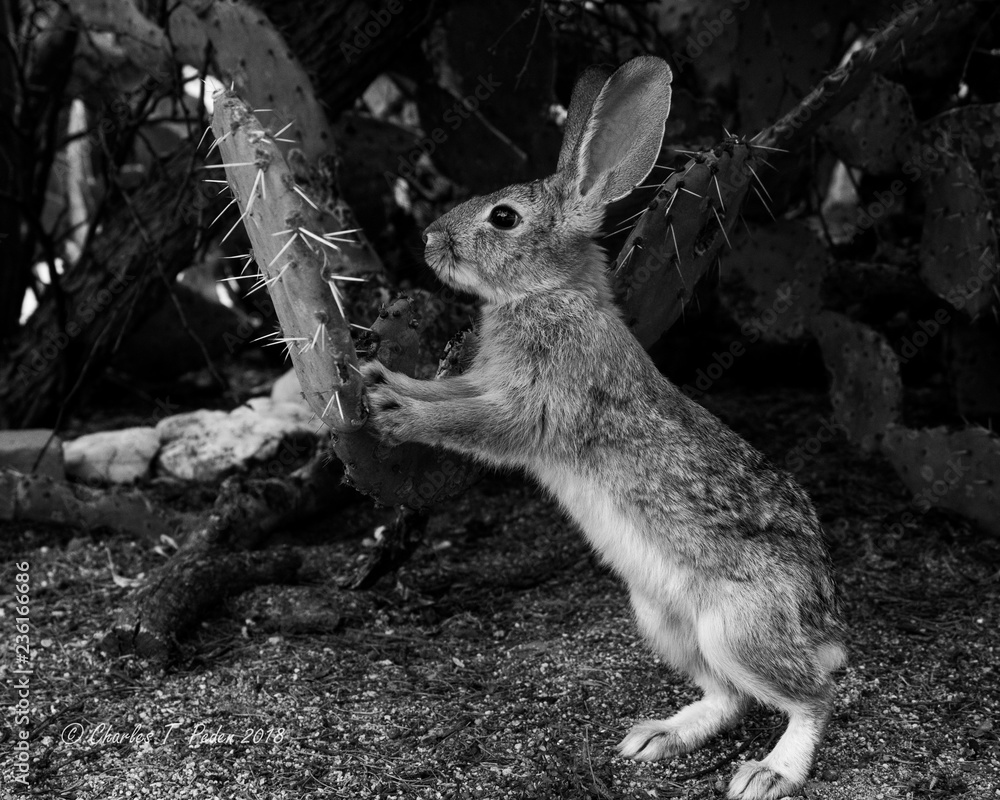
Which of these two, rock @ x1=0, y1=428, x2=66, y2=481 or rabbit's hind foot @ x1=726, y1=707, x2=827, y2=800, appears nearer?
rabbit's hind foot @ x1=726, y1=707, x2=827, y2=800

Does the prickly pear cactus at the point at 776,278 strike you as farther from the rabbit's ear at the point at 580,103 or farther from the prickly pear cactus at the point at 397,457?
the prickly pear cactus at the point at 397,457

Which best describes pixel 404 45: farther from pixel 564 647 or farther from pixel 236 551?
pixel 564 647

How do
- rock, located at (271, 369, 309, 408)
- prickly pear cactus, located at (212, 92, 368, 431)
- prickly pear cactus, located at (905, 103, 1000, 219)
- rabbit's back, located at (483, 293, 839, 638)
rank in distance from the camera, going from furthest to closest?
rock, located at (271, 369, 309, 408)
prickly pear cactus, located at (905, 103, 1000, 219)
rabbit's back, located at (483, 293, 839, 638)
prickly pear cactus, located at (212, 92, 368, 431)

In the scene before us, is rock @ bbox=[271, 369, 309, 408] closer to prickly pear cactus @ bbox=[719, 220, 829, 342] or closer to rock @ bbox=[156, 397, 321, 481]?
rock @ bbox=[156, 397, 321, 481]

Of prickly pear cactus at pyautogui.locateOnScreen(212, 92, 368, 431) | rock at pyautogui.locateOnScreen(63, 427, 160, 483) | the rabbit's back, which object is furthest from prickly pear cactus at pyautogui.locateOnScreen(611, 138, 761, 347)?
rock at pyautogui.locateOnScreen(63, 427, 160, 483)

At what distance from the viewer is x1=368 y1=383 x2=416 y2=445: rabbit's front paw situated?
3.12 m

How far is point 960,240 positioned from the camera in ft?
15.6

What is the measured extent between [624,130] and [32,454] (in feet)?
11.8

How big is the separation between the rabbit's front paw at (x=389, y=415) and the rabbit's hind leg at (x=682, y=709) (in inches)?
44.5

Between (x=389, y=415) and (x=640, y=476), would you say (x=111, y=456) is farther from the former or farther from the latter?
(x=640, y=476)

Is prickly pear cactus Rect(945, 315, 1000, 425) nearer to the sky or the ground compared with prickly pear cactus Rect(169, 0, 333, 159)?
nearer to the ground

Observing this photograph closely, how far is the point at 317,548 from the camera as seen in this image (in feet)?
16.5

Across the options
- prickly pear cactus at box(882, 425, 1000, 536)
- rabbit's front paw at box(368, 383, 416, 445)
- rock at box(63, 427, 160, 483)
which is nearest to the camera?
rabbit's front paw at box(368, 383, 416, 445)

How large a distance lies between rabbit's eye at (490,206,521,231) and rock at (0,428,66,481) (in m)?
2.89
